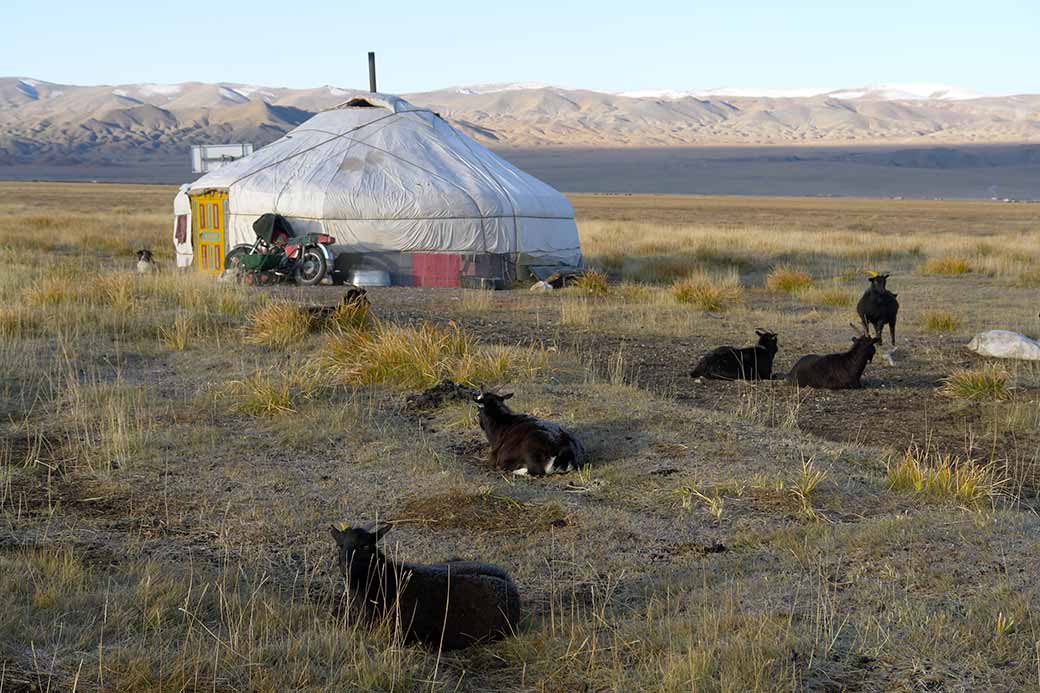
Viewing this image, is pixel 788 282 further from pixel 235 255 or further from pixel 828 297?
pixel 235 255

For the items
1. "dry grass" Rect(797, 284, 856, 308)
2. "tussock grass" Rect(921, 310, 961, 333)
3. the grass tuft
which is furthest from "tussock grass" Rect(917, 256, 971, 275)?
the grass tuft

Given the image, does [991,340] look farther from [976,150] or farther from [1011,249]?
[976,150]

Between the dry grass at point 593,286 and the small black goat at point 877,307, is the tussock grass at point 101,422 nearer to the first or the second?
the small black goat at point 877,307

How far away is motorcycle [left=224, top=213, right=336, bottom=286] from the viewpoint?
1752cm

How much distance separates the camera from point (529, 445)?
6.50 m

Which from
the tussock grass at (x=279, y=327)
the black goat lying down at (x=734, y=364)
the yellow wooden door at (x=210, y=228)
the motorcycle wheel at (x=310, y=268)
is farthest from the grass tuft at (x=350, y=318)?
the yellow wooden door at (x=210, y=228)

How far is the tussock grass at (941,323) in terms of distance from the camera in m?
13.3

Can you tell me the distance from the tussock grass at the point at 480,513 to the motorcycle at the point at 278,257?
12043 millimetres

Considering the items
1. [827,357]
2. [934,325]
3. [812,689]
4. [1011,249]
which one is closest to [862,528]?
[812,689]

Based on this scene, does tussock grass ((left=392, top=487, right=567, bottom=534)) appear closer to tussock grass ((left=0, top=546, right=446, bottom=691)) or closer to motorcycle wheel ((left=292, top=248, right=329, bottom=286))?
tussock grass ((left=0, top=546, right=446, bottom=691))

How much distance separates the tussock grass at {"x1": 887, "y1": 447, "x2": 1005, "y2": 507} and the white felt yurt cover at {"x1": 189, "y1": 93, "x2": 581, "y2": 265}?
42.9ft

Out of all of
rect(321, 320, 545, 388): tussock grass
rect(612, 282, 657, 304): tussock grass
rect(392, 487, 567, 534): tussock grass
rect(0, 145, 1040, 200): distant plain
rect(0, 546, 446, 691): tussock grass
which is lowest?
rect(392, 487, 567, 534): tussock grass

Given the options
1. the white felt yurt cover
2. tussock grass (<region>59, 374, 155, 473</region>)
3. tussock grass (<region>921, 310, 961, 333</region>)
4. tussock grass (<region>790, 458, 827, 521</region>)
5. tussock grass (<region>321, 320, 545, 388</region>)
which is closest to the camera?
tussock grass (<region>790, 458, 827, 521</region>)

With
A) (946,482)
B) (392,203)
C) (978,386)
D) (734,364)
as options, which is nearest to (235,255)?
(392,203)
